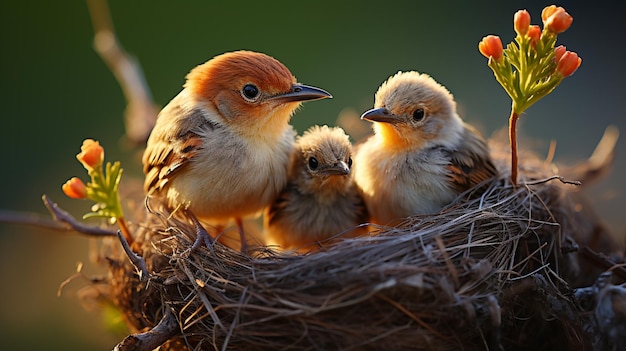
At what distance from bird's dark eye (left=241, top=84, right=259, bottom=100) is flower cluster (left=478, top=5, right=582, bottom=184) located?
3.43 ft

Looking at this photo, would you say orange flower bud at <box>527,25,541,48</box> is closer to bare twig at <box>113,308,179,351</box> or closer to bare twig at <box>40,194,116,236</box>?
bare twig at <box>113,308,179,351</box>

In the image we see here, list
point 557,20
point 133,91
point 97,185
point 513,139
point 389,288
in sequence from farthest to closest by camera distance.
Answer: point 133,91, point 97,185, point 513,139, point 557,20, point 389,288

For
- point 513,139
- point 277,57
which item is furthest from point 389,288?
point 277,57

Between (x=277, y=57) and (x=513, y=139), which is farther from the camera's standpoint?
(x=277, y=57)

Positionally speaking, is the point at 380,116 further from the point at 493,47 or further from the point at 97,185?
the point at 97,185

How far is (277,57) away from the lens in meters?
6.42

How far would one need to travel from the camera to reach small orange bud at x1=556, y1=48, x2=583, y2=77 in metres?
2.49

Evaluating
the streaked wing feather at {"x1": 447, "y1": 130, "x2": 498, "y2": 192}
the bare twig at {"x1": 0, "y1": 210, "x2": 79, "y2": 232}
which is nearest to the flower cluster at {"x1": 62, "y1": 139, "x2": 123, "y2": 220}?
the bare twig at {"x1": 0, "y1": 210, "x2": 79, "y2": 232}

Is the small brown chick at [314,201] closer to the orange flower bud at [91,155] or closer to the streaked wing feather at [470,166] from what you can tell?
the streaked wing feather at [470,166]

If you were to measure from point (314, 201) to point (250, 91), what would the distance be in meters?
0.67

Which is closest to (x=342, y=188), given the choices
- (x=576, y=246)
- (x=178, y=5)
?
(x=576, y=246)

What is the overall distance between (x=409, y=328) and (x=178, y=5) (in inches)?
215

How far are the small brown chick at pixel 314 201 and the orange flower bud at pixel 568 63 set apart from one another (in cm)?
114

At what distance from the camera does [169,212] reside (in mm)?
3199
